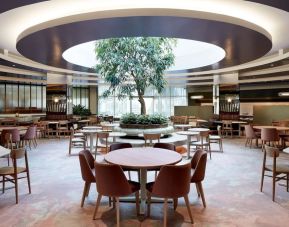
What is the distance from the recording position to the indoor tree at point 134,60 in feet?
30.1

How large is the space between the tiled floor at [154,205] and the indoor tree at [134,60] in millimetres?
4190

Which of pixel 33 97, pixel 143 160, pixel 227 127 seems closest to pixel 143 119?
pixel 227 127

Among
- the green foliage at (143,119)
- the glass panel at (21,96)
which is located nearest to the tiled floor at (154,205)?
the green foliage at (143,119)

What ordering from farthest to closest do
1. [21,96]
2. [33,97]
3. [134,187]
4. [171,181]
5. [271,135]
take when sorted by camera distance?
[33,97] < [21,96] < [271,135] < [134,187] < [171,181]

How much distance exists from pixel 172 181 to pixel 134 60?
646 centimetres

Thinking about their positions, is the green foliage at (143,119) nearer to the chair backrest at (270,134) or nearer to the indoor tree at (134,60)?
the indoor tree at (134,60)

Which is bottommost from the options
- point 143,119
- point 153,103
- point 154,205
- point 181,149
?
point 154,205

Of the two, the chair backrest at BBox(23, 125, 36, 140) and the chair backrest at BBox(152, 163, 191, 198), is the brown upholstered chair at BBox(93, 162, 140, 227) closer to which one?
the chair backrest at BBox(152, 163, 191, 198)

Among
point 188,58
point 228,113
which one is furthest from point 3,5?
point 228,113

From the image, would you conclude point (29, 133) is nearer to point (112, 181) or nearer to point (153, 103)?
point (112, 181)

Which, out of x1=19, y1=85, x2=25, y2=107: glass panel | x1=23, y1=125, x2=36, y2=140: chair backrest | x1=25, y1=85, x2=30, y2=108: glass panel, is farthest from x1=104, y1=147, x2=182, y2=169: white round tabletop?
x1=25, y1=85, x2=30, y2=108: glass panel

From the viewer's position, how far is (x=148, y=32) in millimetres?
6215

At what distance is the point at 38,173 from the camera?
20.2 ft

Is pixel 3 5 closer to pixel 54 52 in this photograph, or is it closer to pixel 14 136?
pixel 54 52
